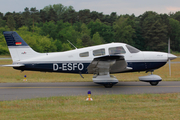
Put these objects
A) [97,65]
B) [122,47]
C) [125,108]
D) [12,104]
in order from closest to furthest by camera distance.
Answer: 1. [125,108]
2. [12,104]
3. [97,65]
4. [122,47]

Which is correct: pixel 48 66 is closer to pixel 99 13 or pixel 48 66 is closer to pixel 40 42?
pixel 40 42

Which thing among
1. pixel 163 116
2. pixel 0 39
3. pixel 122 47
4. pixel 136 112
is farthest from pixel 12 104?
pixel 0 39

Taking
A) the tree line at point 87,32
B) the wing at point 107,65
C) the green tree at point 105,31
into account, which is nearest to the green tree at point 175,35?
the tree line at point 87,32

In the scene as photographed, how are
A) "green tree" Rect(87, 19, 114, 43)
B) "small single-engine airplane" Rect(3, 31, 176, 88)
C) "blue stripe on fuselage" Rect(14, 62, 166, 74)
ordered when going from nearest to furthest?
"small single-engine airplane" Rect(3, 31, 176, 88) → "blue stripe on fuselage" Rect(14, 62, 166, 74) → "green tree" Rect(87, 19, 114, 43)

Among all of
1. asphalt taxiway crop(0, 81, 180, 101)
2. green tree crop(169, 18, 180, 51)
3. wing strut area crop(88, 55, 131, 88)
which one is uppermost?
green tree crop(169, 18, 180, 51)

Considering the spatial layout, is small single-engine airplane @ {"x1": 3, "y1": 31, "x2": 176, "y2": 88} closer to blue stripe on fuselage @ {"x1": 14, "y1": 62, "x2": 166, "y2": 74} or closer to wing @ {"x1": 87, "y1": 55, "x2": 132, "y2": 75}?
blue stripe on fuselage @ {"x1": 14, "y1": 62, "x2": 166, "y2": 74}

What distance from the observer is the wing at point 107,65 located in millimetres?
10188

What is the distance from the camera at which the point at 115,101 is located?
7.71 meters

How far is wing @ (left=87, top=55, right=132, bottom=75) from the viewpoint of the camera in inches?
401

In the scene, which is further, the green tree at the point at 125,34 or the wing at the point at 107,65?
the green tree at the point at 125,34

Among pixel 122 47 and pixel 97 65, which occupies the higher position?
pixel 122 47

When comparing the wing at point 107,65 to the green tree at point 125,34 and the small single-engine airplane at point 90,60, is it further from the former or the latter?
the green tree at point 125,34

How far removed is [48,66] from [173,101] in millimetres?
6626

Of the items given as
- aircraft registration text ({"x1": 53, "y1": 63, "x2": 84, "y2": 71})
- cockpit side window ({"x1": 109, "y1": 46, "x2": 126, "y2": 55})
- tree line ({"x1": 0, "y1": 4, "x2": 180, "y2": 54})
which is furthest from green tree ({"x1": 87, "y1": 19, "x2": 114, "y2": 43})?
aircraft registration text ({"x1": 53, "y1": 63, "x2": 84, "y2": 71})
